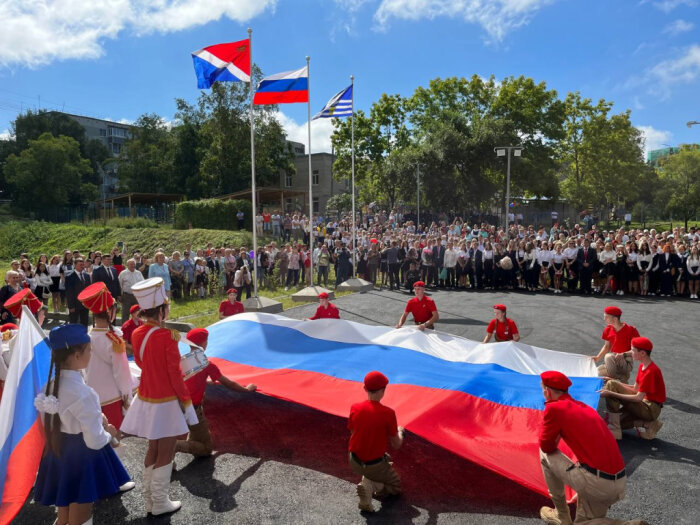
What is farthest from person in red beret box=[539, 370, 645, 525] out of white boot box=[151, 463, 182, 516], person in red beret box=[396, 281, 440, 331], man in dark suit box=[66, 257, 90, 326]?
man in dark suit box=[66, 257, 90, 326]

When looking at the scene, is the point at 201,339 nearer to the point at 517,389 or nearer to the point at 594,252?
the point at 517,389

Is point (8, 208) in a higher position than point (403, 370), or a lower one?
higher

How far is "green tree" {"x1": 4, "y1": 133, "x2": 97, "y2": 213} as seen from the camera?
50594 millimetres

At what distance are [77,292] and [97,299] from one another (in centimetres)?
826

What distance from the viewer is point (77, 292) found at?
12.3m

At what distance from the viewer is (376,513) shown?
15.0 feet

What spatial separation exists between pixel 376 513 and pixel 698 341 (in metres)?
9.27

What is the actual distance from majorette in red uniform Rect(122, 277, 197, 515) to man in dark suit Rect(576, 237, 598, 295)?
15.8 meters

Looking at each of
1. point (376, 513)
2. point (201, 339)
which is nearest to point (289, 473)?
point (376, 513)

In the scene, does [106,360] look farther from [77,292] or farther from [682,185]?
[682,185]

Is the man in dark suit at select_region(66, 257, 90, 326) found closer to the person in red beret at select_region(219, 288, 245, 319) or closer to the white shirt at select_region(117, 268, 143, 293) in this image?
the white shirt at select_region(117, 268, 143, 293)

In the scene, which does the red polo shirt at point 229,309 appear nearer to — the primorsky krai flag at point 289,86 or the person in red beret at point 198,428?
the person in red beret at point 198,428

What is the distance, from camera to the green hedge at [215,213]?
101 feet

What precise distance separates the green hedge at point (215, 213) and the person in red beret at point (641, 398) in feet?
89.3
